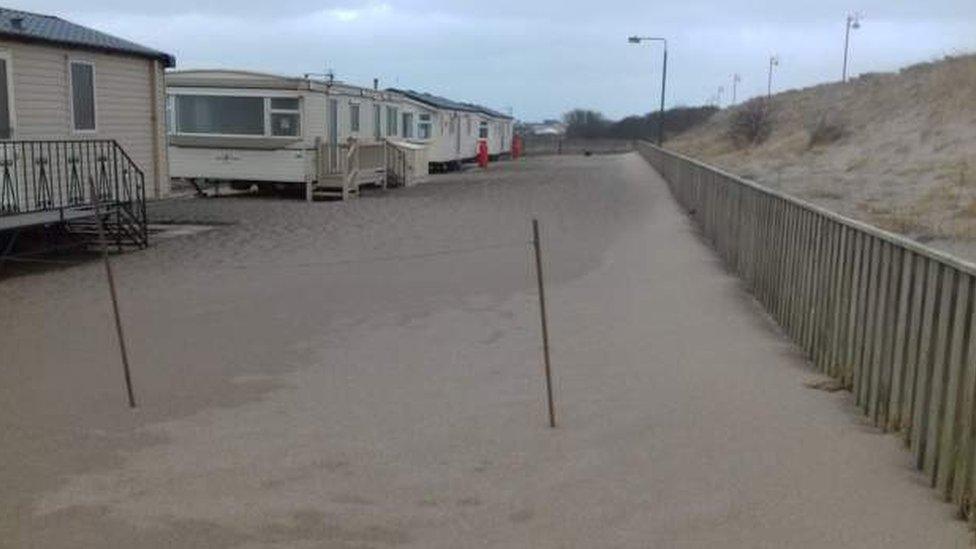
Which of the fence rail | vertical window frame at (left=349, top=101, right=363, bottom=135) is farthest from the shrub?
the fence rail

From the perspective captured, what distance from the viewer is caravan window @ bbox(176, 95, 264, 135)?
2491cm

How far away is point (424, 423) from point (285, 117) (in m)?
19.6

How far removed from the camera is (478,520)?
4.71m

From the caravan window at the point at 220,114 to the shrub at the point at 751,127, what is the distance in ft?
147

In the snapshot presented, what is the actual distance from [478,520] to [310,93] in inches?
825

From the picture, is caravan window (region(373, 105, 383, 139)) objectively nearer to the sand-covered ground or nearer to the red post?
the sand-covered ground

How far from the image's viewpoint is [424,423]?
625cm

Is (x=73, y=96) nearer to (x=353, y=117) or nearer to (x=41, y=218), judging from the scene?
(x=41, y=218)

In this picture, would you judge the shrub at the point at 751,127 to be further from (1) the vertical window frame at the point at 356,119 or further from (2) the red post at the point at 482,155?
(1) the vertical window frame at the point at 356,119

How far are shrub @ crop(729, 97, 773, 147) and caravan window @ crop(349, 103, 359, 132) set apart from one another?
40.8 meters

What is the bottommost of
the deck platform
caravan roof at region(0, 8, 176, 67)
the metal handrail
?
the deck platform

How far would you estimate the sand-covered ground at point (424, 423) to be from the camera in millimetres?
4676

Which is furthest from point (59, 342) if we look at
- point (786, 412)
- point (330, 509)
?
point (786, 412)

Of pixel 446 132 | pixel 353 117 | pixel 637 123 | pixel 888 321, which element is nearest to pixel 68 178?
pixel 888 321
